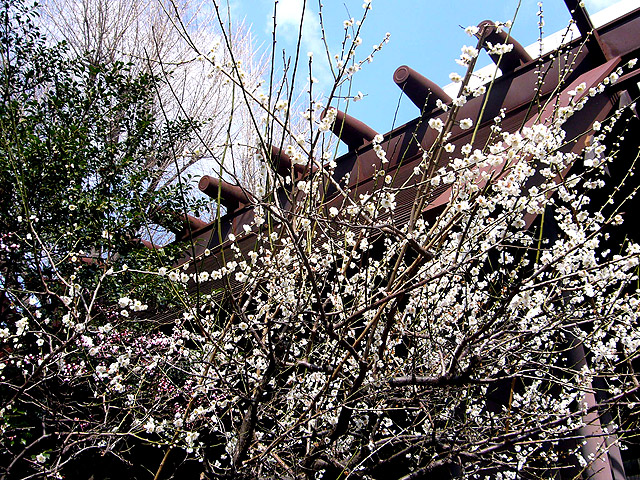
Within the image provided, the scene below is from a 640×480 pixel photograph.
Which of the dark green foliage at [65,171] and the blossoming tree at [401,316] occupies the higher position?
the dark green foliage at [65,171]

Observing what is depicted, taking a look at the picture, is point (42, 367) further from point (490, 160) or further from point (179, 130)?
point (179, 130)

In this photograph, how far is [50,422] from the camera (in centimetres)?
393

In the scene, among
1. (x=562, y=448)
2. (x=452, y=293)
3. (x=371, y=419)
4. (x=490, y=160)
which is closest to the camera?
(x=490, y=160)

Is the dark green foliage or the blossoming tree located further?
the dark green foliage

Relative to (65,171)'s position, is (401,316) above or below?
below

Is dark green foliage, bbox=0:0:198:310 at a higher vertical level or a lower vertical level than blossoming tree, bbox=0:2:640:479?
higher

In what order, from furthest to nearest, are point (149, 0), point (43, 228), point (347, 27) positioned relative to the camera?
point (149, 0) < point (43, 228) < point (347, 27)

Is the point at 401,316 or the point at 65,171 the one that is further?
the point at 65,171

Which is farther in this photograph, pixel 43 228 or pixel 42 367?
pixel 43 228

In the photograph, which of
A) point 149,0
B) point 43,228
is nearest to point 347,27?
point 43,228

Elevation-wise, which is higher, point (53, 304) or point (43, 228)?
point (43, 228)

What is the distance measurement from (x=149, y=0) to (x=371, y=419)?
1036 cm

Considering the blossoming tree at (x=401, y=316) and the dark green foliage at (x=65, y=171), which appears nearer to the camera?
the blossoming tree at (x=401, y=316)

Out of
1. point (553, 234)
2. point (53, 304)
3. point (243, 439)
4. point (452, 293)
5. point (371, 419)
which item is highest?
point (553, 234)
